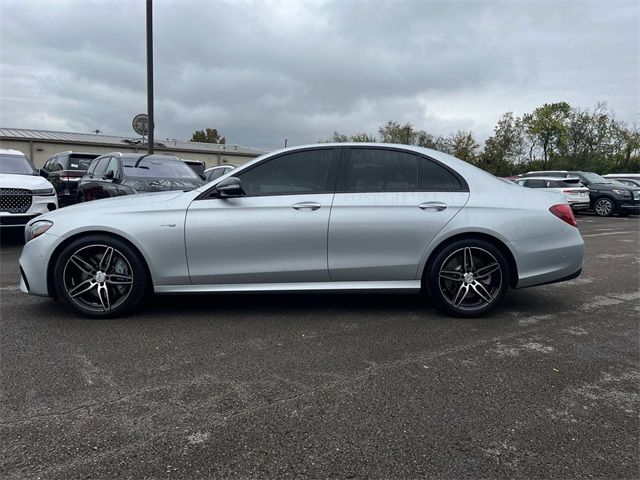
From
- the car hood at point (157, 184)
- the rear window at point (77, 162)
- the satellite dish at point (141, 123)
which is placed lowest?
the car hood at point (157, 184)

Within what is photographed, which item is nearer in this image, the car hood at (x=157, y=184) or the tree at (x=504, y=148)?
the car hood at (x=157, y=184)

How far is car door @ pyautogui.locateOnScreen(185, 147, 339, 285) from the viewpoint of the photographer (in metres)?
4.16

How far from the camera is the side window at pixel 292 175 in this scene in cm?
433

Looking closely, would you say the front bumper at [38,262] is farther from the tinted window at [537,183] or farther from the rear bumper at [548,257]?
the tinted window at [537,183]

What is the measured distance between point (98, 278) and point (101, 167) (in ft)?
20.4

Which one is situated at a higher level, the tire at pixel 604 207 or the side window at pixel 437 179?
the side window at pixel 437 179

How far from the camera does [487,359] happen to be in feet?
11.2

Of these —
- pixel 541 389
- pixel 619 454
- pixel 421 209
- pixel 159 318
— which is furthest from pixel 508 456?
pixel 159 318

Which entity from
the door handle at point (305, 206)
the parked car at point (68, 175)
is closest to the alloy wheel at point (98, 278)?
the door handle at point (305, 206)

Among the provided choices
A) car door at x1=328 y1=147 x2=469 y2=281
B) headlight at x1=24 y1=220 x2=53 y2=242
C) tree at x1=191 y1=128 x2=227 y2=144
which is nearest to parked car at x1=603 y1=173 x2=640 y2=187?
car door at x1=328 y1=147 x2=469 y2=281

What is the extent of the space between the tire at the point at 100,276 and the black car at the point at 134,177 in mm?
3823

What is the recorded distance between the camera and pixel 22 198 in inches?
305

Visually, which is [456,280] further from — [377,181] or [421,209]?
[377,181]

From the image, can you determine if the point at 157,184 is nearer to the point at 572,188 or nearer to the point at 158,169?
the point at 158,169
